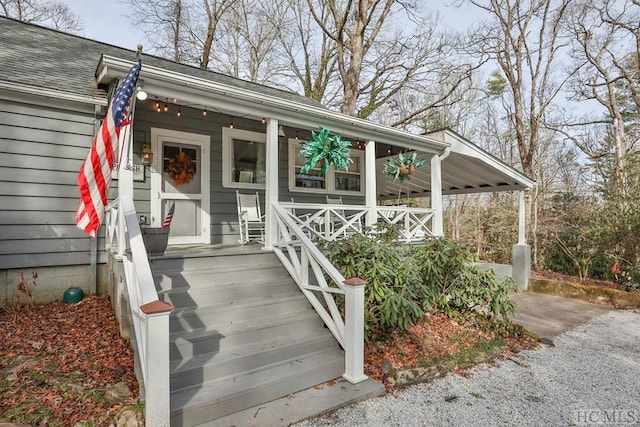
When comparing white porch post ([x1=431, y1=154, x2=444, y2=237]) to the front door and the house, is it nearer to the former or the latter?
the house

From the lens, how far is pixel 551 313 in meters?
6.27

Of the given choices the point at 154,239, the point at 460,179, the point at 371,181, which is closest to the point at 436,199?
the point at 371,181

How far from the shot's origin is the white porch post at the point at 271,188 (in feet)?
15.3

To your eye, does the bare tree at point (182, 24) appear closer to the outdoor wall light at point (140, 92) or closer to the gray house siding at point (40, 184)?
the gray house siding at point (40, 184)

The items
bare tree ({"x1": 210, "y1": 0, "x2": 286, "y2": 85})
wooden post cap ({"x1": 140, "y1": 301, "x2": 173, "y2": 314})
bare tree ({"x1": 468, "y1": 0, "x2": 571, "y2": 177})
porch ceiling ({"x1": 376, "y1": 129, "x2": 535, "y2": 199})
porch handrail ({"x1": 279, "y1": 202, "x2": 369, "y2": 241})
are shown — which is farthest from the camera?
bare tree ({"x1": 210, "y1": 0, "x2": 286, "y2": 85})

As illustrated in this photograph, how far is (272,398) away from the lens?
9.26 feet

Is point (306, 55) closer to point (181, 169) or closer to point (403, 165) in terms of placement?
point (403, 165)

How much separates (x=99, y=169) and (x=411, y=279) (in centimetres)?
347

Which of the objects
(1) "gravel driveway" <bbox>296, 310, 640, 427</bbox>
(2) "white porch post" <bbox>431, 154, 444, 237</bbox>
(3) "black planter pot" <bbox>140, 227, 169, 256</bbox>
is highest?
(2) "white porch post" <bbox>431, 154, 444, 237</bbox>

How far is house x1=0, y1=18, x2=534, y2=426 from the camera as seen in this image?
2.89m

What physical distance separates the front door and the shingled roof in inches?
41.9

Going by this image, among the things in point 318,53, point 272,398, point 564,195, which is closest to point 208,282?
point 272,398

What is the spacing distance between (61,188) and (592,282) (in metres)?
11.5

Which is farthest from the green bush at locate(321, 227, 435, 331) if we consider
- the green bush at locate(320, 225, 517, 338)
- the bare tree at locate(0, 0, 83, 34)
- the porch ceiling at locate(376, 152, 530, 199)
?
the bare tree at locate(0, 0, 83, 34)
